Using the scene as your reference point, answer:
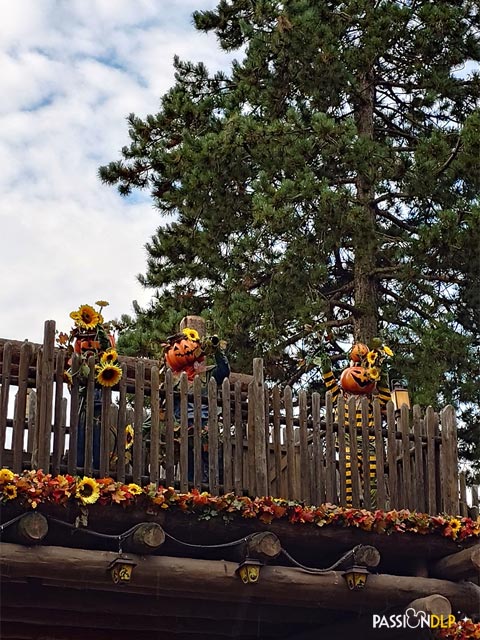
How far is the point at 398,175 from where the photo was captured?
59.4 feet

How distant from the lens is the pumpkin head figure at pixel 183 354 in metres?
11.5

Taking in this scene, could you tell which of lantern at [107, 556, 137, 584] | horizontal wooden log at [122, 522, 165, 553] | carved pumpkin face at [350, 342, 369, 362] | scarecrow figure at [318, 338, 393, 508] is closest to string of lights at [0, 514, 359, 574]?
horizontal wooden log at [122, 522, 165, 553]

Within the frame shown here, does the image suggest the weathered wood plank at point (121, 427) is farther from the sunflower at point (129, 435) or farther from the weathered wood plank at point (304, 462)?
the weathered wood plank at point (304, 462)

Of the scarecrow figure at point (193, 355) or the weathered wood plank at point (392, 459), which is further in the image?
the scarecrow figure at point (193, 355)

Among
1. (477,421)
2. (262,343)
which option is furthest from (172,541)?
(477,421)

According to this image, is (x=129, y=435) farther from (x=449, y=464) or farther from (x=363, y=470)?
(x=449, y=464)

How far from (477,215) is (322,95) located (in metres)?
3.25

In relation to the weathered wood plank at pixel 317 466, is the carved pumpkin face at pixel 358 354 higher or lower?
higher

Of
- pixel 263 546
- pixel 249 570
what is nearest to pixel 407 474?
pixel 263 546

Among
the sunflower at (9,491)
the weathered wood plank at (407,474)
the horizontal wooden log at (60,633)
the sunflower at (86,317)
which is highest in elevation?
the sunflower at (86,317)

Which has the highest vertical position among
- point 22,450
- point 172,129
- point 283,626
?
point 172,129

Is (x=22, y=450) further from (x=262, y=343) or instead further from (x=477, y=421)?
(x=477, y=421)

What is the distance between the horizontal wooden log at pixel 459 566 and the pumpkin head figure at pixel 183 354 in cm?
292

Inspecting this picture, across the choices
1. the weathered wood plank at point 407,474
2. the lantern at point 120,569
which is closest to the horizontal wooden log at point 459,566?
the weathered wood plank at point 407,474
